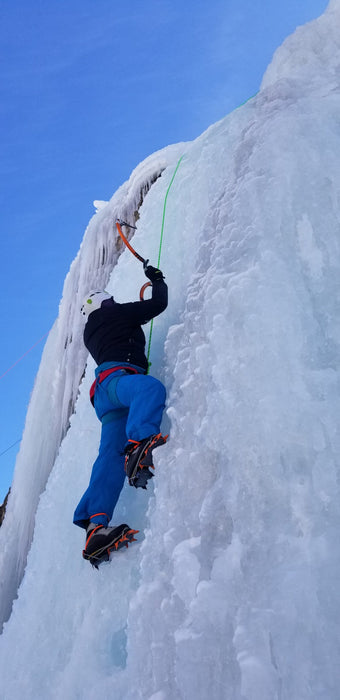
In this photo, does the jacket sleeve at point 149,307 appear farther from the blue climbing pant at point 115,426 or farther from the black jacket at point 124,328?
the blue climbing pant at point 115,426

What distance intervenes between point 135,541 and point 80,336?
8.81ft

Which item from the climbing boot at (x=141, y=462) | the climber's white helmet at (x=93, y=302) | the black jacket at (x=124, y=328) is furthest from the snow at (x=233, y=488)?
the climber's white helmet at (x=93, y=302)

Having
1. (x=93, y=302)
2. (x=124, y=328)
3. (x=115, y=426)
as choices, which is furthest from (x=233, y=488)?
(x=93, y=302)

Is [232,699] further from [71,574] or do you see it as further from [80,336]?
[80,336]

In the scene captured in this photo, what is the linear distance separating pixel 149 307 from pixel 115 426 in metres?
0.62

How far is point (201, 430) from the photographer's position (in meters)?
1.81

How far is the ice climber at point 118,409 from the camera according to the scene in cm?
203

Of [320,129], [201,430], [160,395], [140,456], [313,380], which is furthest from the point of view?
[320,129]

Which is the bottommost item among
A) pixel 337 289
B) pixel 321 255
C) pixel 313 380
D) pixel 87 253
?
pixel 313 380

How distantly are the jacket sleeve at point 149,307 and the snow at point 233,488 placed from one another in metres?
0.13

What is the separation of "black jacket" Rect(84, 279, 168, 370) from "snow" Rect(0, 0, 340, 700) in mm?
146

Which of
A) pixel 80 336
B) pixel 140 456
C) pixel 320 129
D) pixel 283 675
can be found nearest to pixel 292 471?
pixel 283 675

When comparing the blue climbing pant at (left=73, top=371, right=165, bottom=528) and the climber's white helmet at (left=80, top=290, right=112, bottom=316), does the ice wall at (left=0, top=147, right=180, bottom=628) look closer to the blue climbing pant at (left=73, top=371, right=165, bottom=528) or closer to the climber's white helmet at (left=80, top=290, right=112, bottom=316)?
the climber's white helmet at (left=80, top=290, right=112, bottom=316)

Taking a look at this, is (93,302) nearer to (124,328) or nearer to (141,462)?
(124,328)
